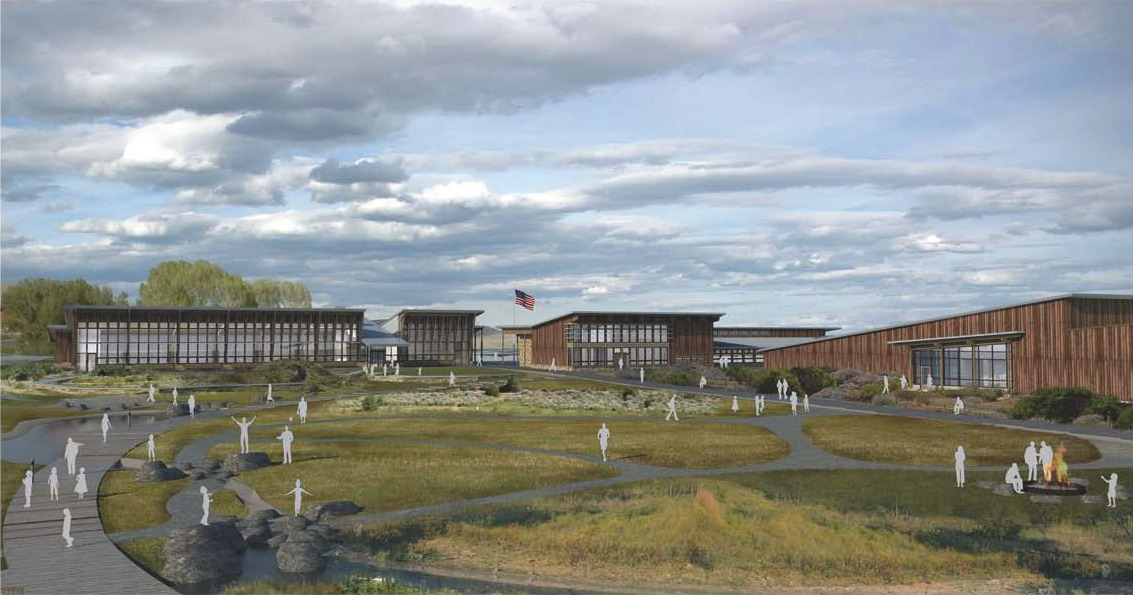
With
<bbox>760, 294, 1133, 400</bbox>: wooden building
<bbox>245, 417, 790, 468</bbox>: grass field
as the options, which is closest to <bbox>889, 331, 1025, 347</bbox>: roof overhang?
<bbox>760, 294, 1133, 400</bbox>: wooden building

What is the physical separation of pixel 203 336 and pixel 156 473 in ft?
274

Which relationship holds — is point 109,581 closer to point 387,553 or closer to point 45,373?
point 387,553

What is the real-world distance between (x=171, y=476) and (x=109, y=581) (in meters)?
15.2

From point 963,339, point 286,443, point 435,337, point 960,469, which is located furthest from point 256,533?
point 435,337

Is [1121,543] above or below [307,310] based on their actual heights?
below

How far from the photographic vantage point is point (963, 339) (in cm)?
7712

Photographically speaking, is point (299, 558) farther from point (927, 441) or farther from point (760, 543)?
point (927, 441)

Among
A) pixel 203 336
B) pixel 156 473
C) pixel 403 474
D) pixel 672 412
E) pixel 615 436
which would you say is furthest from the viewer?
pixel 203 336

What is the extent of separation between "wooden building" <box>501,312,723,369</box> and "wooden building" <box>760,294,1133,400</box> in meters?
32.6

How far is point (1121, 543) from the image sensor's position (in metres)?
27.3

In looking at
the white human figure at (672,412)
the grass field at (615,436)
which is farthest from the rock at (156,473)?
the white human figure at (672,412)

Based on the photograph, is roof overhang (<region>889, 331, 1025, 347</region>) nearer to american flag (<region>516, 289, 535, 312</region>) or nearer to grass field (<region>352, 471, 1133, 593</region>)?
grass field (<region>352, 471, 1133, 593</region>)

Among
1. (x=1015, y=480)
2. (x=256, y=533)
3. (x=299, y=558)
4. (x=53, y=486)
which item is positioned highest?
(x=53, y=486)

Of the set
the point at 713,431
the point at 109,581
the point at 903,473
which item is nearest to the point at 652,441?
the point at 713,431
